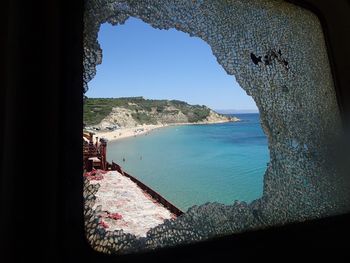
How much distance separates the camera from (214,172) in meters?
1.99

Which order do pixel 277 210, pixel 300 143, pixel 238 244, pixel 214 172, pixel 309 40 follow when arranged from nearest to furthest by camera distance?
1. pixel 238 244
2. pixel 277 210
3. pixel 300 143
4. pixel 309 40
5. pixel 214 172

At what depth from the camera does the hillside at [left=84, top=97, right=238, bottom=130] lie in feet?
2.58

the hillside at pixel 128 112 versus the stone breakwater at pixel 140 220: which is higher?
the hillside at pixel 128 112

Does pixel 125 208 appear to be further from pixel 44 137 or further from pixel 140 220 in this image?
pixel 44 137

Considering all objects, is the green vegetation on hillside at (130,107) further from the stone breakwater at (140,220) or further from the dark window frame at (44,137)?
the stone breakwater at (140,220)

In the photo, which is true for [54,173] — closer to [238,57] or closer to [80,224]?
[80,224]

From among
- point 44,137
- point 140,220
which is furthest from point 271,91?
point 44,137

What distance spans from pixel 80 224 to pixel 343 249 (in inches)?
37.3

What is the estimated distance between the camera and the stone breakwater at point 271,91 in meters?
0.82

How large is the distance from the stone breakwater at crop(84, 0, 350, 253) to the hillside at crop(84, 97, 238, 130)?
104 millimetres

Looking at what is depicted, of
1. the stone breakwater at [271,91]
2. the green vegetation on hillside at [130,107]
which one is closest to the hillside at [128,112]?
the green vegetation on hillside at [130,107]

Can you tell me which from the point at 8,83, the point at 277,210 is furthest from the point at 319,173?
the point at 8,83

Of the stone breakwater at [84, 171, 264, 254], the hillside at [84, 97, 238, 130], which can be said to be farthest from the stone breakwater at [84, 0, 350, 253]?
the hillside at [84, 97, 238, 130]

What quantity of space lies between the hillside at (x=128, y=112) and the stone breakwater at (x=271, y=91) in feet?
0.34
